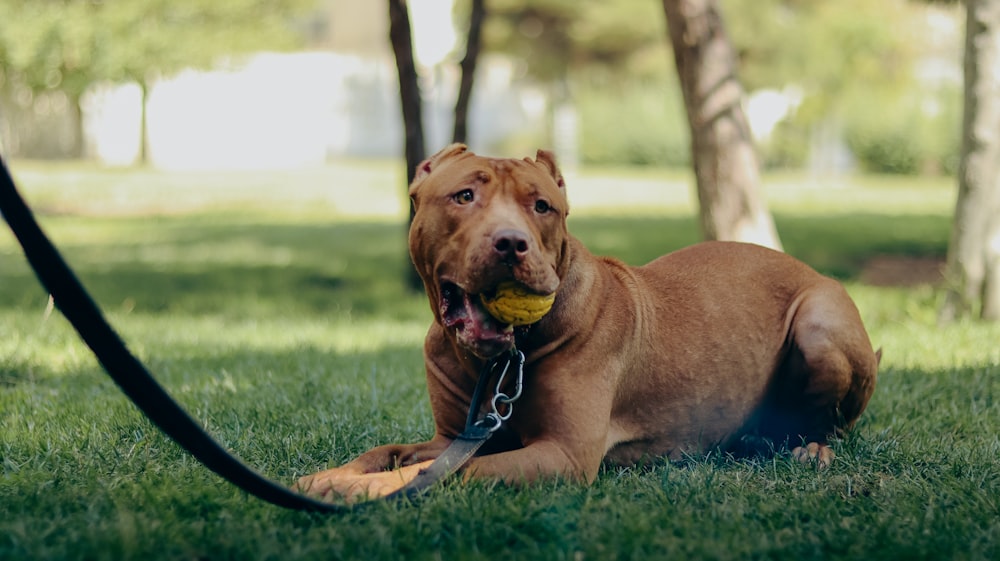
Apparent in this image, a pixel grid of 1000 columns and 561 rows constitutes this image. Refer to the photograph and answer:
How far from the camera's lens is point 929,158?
34.4 metres

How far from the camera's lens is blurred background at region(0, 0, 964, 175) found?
34000mm

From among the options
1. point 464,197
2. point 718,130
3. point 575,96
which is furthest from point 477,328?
point 575,96

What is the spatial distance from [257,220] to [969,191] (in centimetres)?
1340

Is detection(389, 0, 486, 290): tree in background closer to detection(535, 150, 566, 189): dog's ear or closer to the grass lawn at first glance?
the grass lawn

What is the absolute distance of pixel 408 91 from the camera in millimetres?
9070

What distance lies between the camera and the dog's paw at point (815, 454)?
4.04 meters

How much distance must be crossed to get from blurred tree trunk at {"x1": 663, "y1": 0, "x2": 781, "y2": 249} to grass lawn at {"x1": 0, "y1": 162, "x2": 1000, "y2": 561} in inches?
48.9

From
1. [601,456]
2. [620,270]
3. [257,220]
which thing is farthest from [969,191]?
[257,220]

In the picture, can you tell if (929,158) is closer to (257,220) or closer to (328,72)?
(328,72)

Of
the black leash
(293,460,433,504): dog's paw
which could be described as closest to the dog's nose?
(293,460,433,504): dog's paw

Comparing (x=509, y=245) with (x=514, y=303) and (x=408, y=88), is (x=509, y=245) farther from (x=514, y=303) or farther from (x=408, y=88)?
(x=408, y=88)

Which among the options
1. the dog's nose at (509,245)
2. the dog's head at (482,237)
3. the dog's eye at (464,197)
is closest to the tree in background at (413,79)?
the dog's head at (482,237)

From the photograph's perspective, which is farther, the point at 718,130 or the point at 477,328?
the point at 718,130

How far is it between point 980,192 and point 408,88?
4.51m
